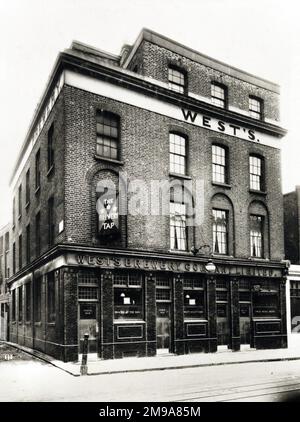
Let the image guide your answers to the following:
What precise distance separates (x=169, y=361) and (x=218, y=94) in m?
13.0

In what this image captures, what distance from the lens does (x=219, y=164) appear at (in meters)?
23.3

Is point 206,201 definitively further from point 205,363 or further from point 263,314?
point 205,363

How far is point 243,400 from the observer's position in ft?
31.4

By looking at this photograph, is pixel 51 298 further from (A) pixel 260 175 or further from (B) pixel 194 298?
(A) pixel 260 175

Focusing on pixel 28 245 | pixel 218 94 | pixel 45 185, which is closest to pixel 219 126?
pixel 218 94

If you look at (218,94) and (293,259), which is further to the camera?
(293,259)

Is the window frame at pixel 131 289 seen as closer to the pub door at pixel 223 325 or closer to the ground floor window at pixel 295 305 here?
the pub door at pixel 223 325

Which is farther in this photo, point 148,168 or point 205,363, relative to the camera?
point 148,168

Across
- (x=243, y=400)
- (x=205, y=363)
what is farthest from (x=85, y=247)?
(x=243, y=400)

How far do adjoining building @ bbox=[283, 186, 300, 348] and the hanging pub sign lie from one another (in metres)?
11.3

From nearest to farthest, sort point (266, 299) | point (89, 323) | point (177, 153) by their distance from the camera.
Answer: point (89, 323), point (177, 153), point (266, 299)

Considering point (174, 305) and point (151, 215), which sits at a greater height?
point (151, 215)

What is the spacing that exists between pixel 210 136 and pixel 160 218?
4.98 m

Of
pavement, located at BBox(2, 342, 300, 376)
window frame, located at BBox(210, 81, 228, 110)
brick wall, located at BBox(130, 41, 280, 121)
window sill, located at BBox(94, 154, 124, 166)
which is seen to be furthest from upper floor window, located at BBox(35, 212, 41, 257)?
window frame, located at BBox(210, 81, 228, 110)
